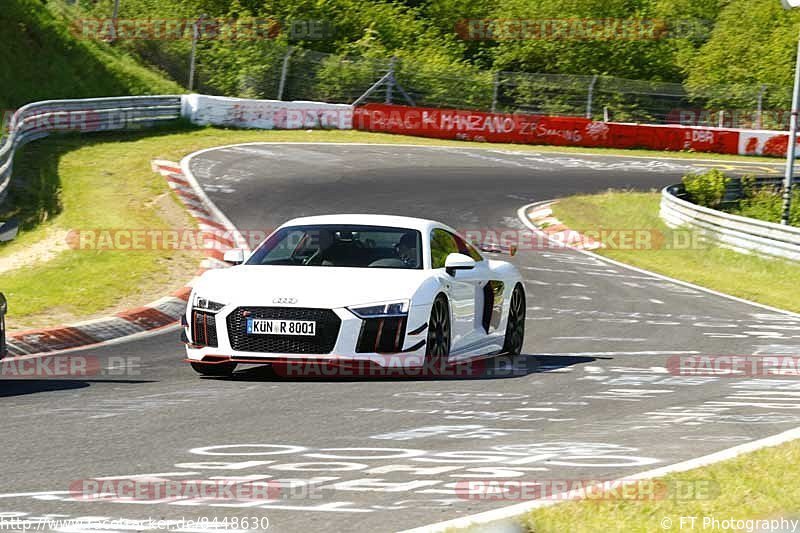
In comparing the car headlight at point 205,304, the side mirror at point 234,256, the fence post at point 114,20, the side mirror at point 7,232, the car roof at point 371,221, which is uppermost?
the fence post at point 114,20

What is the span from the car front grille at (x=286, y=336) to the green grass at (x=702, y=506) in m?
3.92

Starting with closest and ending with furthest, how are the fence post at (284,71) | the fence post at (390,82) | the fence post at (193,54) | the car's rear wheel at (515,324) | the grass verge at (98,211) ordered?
the car's rear wheel at (515,324) < the grass verge at (98,211) < the fence post at (193,54) < the fence post at (284,71) < the fence post at (390,82)

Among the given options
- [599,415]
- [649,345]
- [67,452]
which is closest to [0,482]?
[67,452]

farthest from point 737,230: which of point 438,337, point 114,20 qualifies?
point 114,20

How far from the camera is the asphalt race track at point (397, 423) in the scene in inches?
237

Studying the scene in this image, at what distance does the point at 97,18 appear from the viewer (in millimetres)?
48688

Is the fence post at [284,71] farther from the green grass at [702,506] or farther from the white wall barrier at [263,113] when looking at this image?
the green grass at [702,506]

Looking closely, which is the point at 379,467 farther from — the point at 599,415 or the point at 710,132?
the point at 710,132

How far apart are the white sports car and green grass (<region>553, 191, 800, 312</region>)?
30.4 ft

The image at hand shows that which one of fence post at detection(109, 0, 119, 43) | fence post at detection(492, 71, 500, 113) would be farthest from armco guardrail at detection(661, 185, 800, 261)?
fence post at detection(109, 0, 119, 43)

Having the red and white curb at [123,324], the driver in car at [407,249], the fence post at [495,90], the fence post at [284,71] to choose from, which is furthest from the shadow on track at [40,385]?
the fence post at [495,90]

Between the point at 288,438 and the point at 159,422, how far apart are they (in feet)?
3.23

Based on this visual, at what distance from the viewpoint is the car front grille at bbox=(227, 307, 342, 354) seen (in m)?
10.1

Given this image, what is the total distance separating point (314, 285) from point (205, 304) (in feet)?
2.81
